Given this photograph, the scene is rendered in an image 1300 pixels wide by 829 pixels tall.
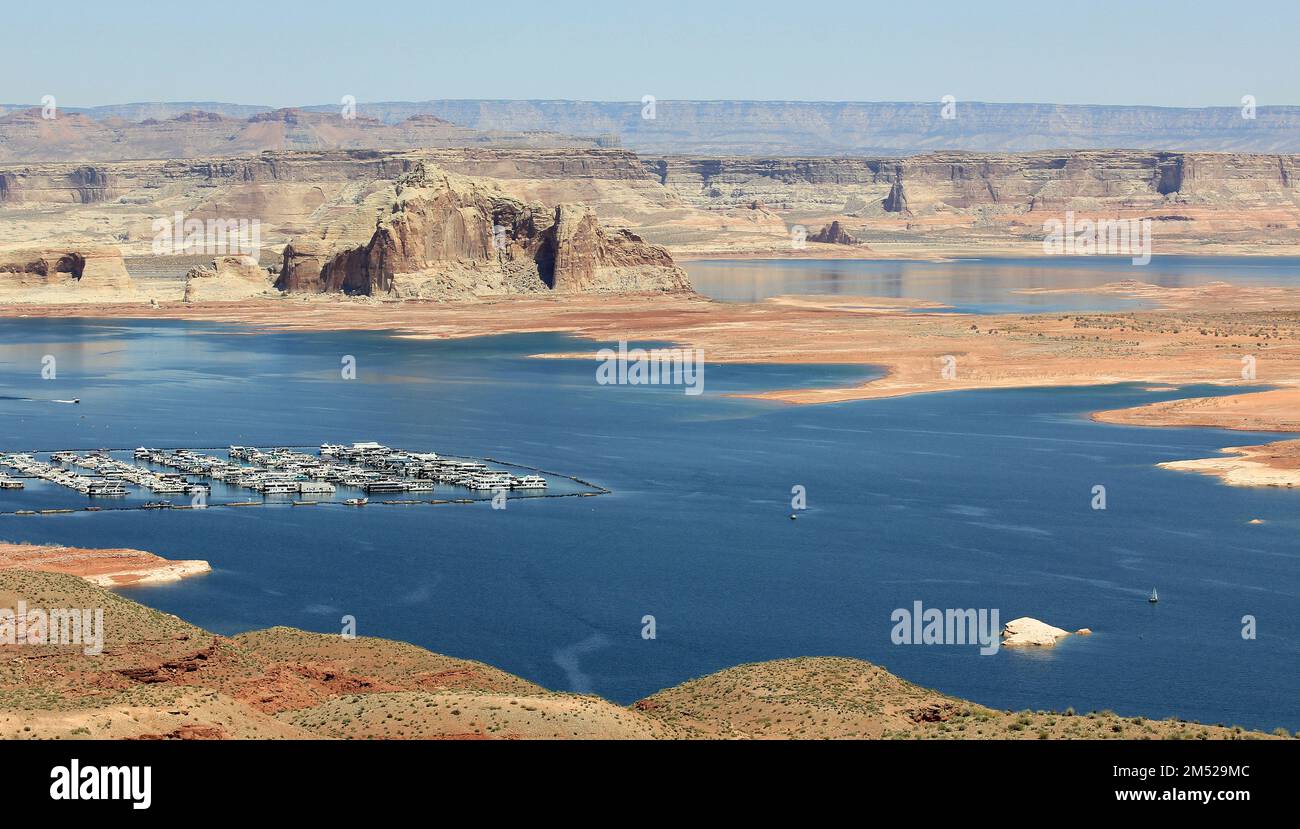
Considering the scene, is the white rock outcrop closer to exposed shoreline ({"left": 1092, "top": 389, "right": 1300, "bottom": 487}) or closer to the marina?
the marina

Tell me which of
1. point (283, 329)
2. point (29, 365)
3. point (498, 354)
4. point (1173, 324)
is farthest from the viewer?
point (283, 329)

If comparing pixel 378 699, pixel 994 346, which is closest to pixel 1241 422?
pixel 994 346

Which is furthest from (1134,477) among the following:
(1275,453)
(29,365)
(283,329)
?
(283,329)

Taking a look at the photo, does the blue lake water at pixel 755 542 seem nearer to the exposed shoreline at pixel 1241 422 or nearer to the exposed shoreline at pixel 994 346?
the exposed shoreline at pixel 1241 422

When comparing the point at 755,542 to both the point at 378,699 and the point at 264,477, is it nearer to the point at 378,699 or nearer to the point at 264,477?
the point at 264,477

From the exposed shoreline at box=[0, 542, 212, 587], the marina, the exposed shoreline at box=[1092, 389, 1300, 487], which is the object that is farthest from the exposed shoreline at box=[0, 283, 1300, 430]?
the exposed shoreline at box=[0, 542, 212, 587]
